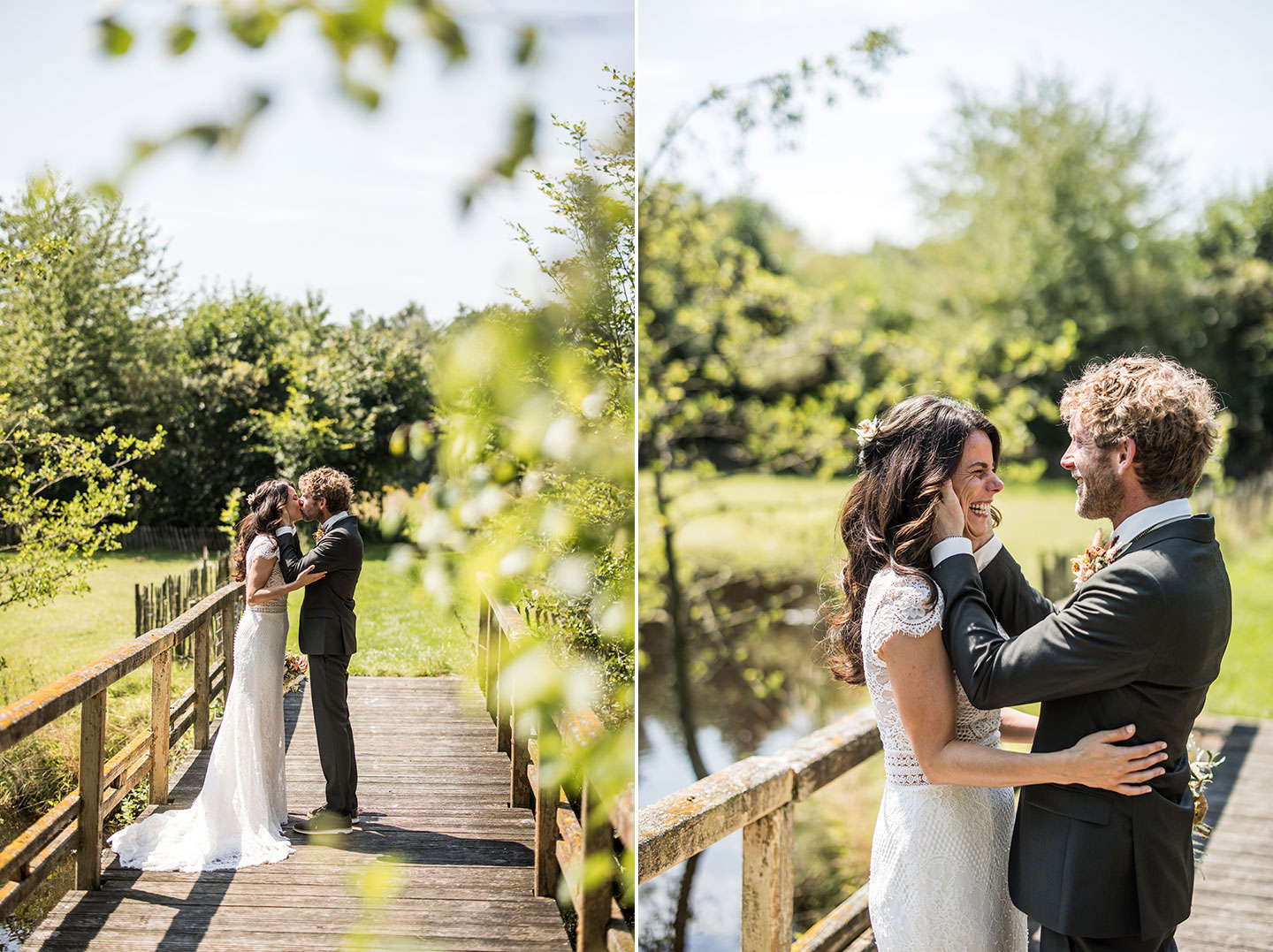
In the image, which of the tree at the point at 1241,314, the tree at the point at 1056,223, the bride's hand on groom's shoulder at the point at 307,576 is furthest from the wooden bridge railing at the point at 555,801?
the tree at the point at 1241,314

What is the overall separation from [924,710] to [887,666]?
78 mm

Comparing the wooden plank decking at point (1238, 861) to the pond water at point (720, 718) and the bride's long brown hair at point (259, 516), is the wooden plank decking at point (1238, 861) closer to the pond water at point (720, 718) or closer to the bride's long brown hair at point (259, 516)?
the pond water at point (720, 718)

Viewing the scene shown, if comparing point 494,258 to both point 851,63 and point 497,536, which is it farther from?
point 851,63

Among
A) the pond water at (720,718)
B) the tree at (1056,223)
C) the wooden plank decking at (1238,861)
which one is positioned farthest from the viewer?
the tree at (1056,223)

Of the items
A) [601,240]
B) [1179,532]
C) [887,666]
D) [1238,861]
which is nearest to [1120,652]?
[1179,532]

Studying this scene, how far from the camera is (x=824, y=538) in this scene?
18.6 feet

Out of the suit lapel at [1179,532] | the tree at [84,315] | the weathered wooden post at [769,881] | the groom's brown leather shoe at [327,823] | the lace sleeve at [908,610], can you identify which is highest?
the tree at [84,315]

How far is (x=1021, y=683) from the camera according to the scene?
48.9 inches

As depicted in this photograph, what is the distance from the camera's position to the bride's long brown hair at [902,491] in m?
1.43

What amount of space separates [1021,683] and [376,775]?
88cm

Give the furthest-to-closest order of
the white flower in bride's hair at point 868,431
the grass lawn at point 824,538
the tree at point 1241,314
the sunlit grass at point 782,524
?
the tree at point 1241,314 → the grass lawn at point 824,538 → the sunlit grass at point 782,524 → the white flower in bride's hair at point 868,431

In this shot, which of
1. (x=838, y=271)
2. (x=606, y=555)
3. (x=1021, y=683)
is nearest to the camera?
(x=1021, y=683)

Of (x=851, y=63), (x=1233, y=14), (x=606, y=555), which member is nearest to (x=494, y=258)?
(x=606, y=555)

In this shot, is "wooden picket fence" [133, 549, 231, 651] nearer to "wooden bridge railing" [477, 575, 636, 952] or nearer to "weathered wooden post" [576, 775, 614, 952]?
"wooden bridge railing" [477, 575, 636, 952]
